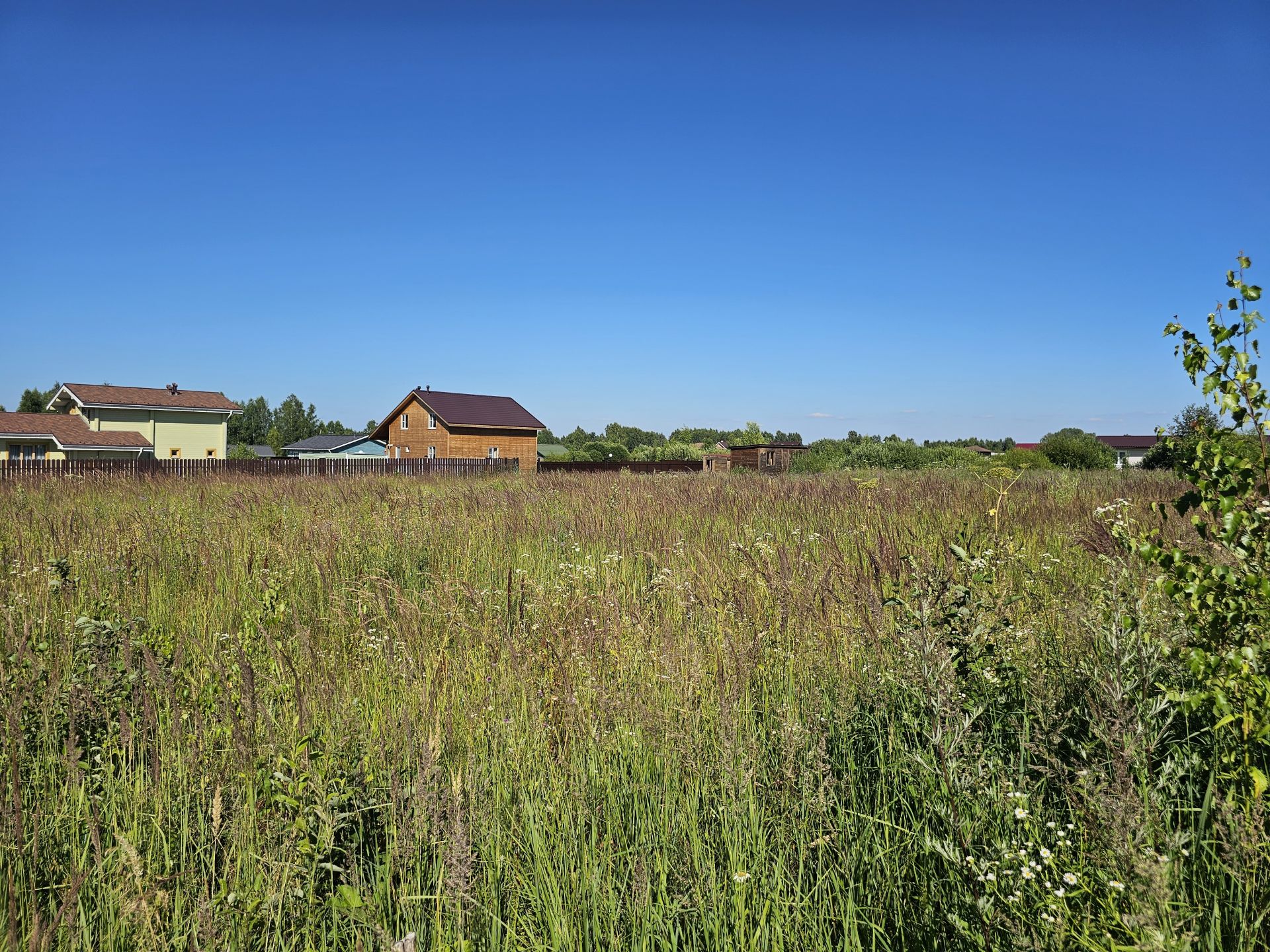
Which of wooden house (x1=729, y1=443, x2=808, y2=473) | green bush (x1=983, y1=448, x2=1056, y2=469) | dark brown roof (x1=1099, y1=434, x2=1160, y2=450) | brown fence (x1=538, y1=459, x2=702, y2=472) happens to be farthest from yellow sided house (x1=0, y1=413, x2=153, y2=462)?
dark brown roof (x1=1099, y1=434, x2=1160, y2=450)

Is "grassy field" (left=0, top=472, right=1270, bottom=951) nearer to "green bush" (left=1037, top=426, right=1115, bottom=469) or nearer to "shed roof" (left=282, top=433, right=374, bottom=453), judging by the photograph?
"green bush" (left=1037, top=426, right=1115, bottom=469)

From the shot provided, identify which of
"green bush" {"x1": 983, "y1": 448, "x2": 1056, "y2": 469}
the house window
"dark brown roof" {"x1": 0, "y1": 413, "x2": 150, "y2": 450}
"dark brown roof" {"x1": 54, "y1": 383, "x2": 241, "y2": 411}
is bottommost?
the house window

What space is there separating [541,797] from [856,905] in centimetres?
91

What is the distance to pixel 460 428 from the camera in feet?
160

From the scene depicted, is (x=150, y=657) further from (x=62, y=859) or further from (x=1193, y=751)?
(x=1193, y=751)

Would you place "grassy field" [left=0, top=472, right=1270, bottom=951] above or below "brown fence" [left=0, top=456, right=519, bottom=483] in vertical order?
below

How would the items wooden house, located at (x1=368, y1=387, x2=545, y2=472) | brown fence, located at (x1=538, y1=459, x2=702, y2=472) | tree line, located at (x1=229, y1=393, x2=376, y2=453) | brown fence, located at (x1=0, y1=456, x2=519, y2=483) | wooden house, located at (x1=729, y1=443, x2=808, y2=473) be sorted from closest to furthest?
brown fence, located at (x1=0, y1=456, x2=519, y2=483), wooden house, located at (x1=729, y1=443, x2=808, y2=473), brown fence, located at (x1=538, y1=459, x2=702, y2=472), wooden house, located at (x1=368, y1=387, x2=545, y2=472), tree line, located at (x1=229, y1=393, x2=376, y2=453)

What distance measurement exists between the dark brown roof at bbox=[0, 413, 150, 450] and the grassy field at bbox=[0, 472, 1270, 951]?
4976 cm

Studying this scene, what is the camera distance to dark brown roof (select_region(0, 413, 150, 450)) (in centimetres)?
4231

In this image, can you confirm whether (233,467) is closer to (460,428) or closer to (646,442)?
(460,428)

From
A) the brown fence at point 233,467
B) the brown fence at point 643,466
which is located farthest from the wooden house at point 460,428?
the brown fence at point 233,467

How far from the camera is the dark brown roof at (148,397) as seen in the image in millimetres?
45500

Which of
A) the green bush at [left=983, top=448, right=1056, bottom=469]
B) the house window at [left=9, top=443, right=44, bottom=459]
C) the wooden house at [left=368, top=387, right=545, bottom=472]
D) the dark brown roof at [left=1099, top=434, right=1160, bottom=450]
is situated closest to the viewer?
the green bush at [left=983, top=448, right=1056, bottom=469]

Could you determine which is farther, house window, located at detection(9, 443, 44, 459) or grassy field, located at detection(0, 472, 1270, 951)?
house window, located at detection(9, 443, 44, 459)
